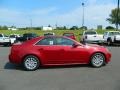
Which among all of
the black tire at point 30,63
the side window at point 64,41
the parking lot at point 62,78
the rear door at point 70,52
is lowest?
the parking lot at point 62,78

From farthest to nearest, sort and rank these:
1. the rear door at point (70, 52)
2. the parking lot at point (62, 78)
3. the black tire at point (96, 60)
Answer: the black tire at point (96, 60) → the rear door at point (70, 52) → the parking lot at point (62, 78)

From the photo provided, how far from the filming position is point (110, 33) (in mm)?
36844

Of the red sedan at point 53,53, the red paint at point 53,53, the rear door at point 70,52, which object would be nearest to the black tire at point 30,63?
the red sedan at point 53,53

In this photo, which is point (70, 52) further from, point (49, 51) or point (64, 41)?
point (49, 51)

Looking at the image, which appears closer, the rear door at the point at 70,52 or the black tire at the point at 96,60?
the rear door at the point at 70,52

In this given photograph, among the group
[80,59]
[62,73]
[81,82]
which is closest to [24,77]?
[62,73]

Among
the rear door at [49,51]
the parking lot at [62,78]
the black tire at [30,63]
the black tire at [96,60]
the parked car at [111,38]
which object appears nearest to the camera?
the parking lot at [62,78]

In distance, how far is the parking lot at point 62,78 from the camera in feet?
30.5

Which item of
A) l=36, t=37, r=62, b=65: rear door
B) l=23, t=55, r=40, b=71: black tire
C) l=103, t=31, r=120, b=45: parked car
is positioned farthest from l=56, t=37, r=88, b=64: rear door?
l=103, t=31, r=120, b=45: parked car

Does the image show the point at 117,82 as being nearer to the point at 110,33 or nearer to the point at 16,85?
the point at 16,85

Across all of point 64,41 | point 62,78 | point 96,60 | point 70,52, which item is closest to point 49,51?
point 64,41

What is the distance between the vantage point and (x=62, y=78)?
10.8 metres

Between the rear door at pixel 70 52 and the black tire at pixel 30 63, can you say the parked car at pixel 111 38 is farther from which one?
the black tire at pixel 30 63

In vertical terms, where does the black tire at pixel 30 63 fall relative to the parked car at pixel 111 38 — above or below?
below
